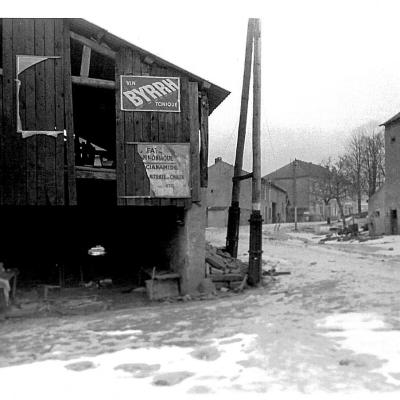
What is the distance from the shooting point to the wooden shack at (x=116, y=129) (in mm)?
9375

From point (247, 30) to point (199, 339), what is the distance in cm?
1038

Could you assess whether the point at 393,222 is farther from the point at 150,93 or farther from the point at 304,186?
the point at 304,186

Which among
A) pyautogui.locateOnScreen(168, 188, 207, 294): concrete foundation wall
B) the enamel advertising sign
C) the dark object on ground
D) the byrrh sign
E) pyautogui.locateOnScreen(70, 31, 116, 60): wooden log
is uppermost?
pyautogui.locateOnScreen(70, 31, 116, 60): wooden log

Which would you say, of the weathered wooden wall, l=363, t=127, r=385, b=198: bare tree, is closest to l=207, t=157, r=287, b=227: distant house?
l=363, t=127, r=385, b=198: bare tree

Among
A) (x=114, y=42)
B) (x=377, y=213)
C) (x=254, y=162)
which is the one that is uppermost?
(x=114, y=42)

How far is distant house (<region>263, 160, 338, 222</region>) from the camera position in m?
Answer: 79.1

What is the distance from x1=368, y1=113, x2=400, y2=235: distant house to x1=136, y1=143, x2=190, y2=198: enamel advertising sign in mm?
24815

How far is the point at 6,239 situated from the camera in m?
14.6

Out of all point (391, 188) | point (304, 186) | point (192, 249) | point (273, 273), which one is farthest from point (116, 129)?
point (304, 186)

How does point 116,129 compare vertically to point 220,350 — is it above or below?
above

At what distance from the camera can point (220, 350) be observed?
579 centimetres

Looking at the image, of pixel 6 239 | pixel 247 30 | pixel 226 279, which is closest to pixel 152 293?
pixel 226 279

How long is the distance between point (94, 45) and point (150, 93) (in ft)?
5.01

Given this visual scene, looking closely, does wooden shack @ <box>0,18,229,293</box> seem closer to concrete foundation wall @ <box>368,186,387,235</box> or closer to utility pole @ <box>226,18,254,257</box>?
utility pole @ <box>226,18,254,257</box>
